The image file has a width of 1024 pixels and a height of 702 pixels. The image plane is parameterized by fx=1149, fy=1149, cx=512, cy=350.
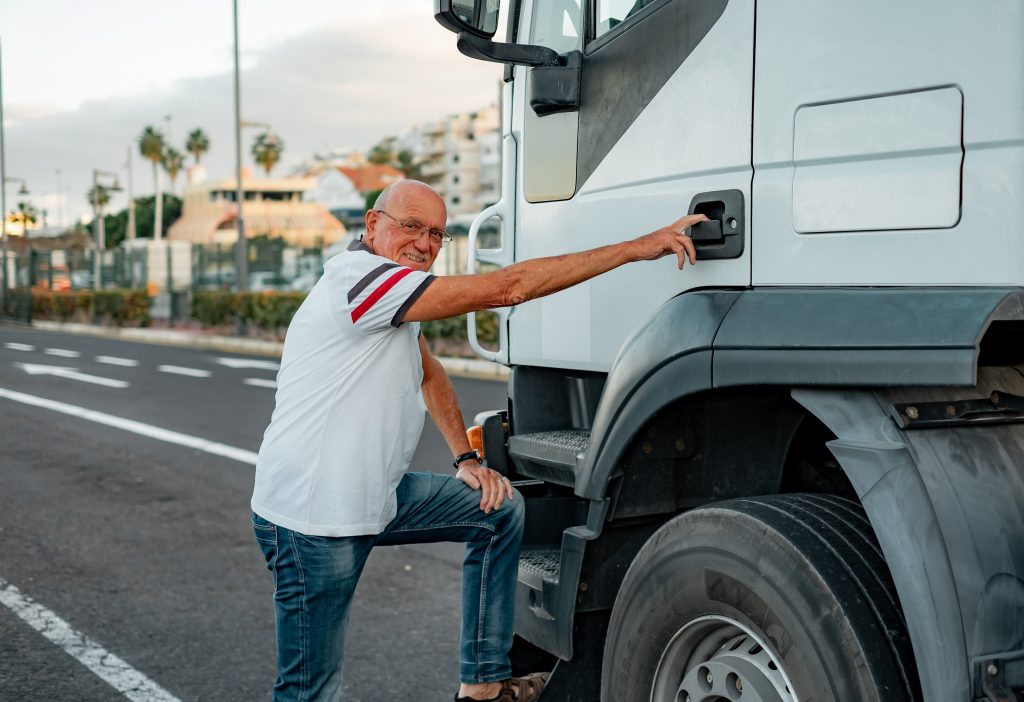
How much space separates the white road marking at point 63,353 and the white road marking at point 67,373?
6.96ft

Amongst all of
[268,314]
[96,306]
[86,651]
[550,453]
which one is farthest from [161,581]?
[96,306]

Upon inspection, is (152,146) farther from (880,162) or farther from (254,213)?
(880,162)

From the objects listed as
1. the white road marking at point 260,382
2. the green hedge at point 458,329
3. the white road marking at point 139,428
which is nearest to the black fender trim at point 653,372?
the white road marking at point 139,428

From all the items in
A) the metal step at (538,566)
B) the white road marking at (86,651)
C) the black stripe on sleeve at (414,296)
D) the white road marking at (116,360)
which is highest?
the black stripe on sleeve at (414,296)

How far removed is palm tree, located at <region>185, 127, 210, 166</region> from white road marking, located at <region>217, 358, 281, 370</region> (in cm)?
10318

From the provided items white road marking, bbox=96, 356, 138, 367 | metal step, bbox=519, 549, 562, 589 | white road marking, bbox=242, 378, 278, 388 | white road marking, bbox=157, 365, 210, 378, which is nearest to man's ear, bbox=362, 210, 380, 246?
metal step, bbox=519, 549, 562, 589

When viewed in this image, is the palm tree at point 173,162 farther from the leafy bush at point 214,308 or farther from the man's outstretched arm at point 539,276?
the man's outstretched arm at point 539,276

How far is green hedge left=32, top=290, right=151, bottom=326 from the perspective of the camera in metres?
30.1

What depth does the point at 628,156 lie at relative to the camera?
2.93 m

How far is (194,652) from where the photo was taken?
468cm

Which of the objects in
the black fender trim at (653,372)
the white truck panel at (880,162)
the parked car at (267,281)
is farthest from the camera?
the parked car at (267,281)

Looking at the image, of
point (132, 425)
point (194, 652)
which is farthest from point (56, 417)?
point (194, 652)

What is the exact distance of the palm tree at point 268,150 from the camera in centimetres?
12219

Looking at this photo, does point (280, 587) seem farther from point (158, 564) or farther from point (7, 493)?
point (7, 493)
